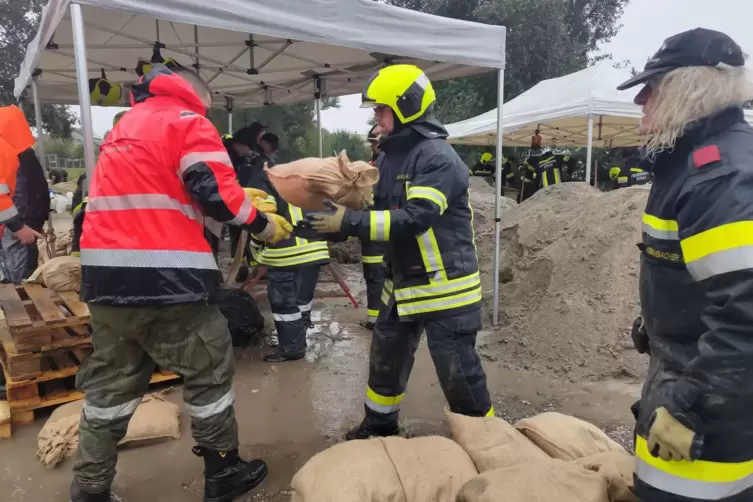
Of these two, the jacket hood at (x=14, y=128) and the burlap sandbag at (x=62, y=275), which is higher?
the jacket hood at (x=14, y=128)

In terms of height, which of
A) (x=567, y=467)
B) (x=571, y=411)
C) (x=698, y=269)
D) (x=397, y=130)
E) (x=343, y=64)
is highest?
(x=343, y=64)

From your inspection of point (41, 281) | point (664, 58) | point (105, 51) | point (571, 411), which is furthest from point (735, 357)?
point (105, 51)

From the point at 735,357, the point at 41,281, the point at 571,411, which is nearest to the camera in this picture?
the point at 735,357

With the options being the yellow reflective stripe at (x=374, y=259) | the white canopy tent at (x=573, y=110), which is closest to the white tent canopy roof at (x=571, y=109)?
the white canopy tent at (x=573, y=110)

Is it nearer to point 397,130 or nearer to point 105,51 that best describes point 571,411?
point 397,130

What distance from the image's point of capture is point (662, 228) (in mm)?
1539

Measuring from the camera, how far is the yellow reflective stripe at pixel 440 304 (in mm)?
2727

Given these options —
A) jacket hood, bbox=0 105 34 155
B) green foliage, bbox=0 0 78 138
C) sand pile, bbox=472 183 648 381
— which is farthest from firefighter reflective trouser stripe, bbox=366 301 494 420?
green foliage, bbox=0 0 78 138

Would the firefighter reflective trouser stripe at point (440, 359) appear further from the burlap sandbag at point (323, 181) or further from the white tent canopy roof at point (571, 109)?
the white tent canopy roof at point (571, 109)

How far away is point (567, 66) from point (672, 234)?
2194 cm

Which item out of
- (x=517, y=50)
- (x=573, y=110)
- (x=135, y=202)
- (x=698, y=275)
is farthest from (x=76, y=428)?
(x=517, y=50)

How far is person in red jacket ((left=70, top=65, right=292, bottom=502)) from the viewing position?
2303 mm

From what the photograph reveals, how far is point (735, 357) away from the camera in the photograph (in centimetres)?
132

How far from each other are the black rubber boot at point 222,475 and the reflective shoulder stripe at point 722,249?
2206mm
